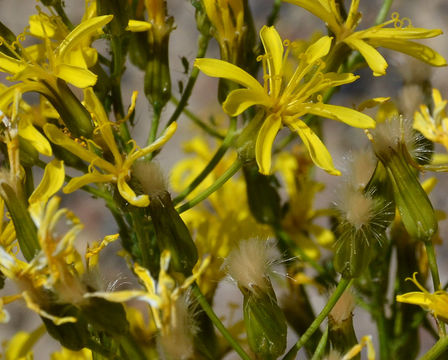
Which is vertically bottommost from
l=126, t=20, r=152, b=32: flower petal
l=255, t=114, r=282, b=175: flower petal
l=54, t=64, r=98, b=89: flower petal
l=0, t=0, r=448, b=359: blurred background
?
l=0, t=0, r=448, b=359: blurred background

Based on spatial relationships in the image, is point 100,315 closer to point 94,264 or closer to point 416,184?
point 94,264

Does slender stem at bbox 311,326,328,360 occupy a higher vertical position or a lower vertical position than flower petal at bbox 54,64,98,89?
lower

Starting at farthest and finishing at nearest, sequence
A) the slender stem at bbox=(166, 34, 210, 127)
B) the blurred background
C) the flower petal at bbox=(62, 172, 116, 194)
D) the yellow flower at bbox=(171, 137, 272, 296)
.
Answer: the blurred background, the yellow flower at bbox=(171, 137, 272, 296), the slender stem at bbox=(166, 34, 210, 127), the flower petal at bbox=(62, 172, 116, 194)

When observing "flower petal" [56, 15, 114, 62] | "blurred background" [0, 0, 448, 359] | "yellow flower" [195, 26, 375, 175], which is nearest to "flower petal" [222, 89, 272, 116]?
"yellow flower" [195, 26, 375, 175]

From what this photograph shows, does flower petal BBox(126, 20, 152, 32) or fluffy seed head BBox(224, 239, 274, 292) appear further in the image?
flower petal BBox(126, 20, 152, 32)

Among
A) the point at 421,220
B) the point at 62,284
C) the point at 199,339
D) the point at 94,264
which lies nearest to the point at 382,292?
the point at 421,220

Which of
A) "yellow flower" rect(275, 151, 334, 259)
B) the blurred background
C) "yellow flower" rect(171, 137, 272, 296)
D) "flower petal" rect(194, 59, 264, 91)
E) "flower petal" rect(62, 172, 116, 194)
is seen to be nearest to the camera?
"flower petal" rect(62, 172, 116, 194)

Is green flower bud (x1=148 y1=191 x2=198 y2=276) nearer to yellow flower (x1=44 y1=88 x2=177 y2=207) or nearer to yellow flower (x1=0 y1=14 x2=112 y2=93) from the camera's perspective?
yellow flower (x1=44 y1=88 x2=177 y2=207)
